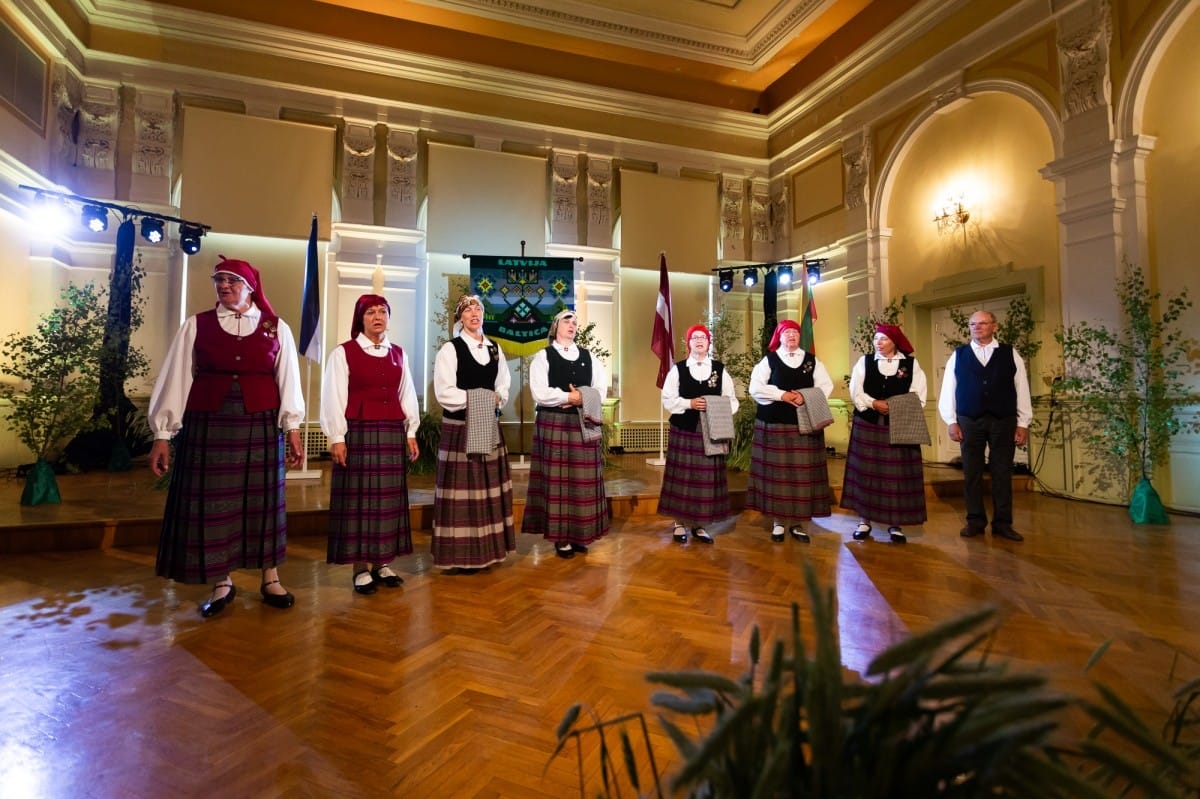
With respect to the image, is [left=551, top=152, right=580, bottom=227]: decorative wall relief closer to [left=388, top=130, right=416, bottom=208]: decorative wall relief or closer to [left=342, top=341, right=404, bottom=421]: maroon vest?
[left=388, top=130, right=416, bottom=208]: decorative wall relief

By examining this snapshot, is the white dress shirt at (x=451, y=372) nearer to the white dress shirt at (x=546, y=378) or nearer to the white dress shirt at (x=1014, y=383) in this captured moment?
the white dress shirt at (x=546, y=378)

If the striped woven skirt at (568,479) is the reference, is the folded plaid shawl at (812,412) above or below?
above

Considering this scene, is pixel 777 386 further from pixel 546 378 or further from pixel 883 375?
pixel 546 378

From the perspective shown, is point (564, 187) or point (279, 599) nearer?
point (279, 599)

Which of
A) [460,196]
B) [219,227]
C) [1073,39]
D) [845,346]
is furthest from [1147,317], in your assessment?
[219,227]

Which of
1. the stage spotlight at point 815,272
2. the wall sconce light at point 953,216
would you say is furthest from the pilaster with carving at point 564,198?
the wall sconce light at point 953,216

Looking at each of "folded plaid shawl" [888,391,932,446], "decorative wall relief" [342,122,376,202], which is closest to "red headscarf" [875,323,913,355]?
"folded plaid shawl" [888,391,932,446]

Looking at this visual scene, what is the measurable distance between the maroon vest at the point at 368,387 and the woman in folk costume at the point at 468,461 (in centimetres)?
27

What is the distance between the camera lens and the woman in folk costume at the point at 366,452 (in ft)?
9.04

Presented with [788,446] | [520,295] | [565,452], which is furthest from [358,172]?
[788,446]

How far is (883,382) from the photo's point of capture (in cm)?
379

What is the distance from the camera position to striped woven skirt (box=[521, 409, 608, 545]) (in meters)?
3.40

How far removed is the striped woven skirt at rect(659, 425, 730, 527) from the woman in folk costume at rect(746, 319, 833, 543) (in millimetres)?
336

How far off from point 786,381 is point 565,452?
5.12ft
